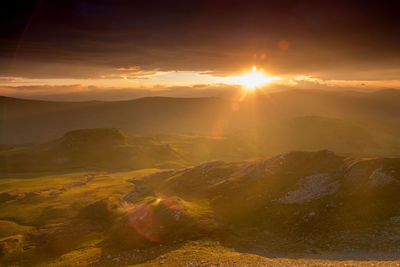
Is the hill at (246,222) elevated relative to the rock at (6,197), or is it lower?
elevated

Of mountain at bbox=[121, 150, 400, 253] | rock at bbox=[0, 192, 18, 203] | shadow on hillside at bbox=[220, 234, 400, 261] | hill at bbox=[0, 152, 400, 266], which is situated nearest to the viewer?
shadow on hillside at bbox=[220, 234, 400, 261]

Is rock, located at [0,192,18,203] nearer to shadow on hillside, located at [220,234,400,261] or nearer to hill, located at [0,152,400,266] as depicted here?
hill, located at [0,152,400,266]

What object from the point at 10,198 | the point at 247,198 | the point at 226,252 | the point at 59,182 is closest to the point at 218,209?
the point at 247,198

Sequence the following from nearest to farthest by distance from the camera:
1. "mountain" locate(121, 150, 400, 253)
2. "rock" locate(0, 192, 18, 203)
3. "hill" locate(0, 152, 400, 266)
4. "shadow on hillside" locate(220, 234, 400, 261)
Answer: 1. "shadow on hillside" locate(220, 234, 400, 261)
2. "hill" locate(0, 152, 400, 266)
3. "mountain" locate(121, 150, 400, 253)
4. "rock" locate(0, 192, 18, 203)

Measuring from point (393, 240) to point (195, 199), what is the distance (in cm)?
5045

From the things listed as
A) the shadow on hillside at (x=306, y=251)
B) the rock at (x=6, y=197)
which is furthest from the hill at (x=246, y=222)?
the rock at (x=6, y=197)

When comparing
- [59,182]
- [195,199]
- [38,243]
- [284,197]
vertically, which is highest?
[284,197]

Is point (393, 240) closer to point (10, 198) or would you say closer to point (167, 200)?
point (167, 200)

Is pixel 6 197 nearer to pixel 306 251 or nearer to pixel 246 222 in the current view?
pixel 246 222

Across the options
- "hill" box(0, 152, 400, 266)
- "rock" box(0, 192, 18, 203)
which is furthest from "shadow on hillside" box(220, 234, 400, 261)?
"rock" box(0, 192, 18, 203)

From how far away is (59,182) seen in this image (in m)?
149

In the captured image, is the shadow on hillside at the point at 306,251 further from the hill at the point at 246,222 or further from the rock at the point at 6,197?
the rock at the point at 6,197

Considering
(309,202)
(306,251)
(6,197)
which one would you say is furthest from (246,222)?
(6,197)

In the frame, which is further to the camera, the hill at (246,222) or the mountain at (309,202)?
the mountain at (309,202)
